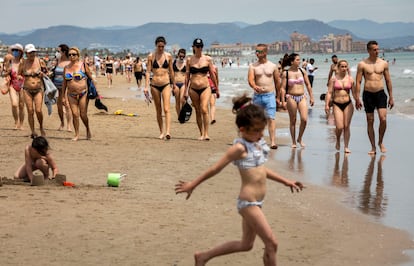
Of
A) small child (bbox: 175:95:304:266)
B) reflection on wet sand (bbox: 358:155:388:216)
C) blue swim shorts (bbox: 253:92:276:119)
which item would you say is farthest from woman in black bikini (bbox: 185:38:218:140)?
small child (bbox: 175:95:304:266)

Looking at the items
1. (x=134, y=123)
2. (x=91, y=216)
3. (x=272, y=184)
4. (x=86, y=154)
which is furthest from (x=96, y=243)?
(x=134, y=123)

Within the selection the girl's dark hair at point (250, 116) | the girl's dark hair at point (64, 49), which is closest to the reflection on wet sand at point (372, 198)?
the girl's dark hair at point (250, 116)

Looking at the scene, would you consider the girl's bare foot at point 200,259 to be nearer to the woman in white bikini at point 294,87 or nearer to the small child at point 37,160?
the small child at point 37,160

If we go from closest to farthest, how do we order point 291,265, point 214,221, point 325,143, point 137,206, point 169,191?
point 291,265 → point 214,221 → point 137,206 → point 169,191 → point 325,143

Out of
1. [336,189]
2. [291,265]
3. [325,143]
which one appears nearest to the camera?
[291,265]

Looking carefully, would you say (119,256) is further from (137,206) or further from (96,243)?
(137,206)

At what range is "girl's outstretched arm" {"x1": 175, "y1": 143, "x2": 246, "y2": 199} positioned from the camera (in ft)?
18.1

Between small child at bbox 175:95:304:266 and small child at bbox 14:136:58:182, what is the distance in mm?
4403

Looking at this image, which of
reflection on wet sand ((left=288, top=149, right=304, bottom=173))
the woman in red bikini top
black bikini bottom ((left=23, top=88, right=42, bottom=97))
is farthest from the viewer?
the woman in red bikini top

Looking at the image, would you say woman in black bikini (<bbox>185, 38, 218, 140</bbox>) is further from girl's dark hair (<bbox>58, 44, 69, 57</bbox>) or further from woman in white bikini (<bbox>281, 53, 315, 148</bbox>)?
girl's dark hair (<bbox>58, 44, 69, 57</bbox>)

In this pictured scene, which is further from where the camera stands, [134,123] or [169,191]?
[134,123]

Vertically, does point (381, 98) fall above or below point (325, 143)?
above

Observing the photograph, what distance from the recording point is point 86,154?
12.8 meters

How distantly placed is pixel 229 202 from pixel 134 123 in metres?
10.3
